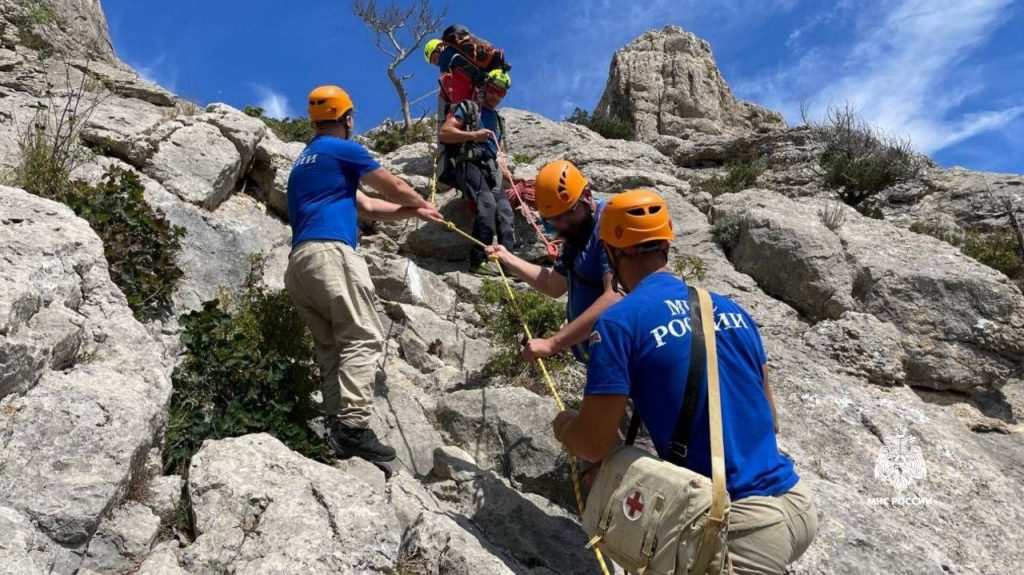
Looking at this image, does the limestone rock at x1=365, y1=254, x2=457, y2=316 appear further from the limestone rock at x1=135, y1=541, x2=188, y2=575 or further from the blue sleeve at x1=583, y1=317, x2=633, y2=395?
the blue sleeve at x1=583, y1=317, x2=633, y2=395

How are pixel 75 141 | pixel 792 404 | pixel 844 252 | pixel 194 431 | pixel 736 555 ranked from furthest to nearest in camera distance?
pixel 844 252 < pixel 75 141 < pixel 792 404 < pixel 194 431 < pixel 736 555

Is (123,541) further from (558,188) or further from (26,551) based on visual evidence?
(558,188)

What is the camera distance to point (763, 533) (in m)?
2.91

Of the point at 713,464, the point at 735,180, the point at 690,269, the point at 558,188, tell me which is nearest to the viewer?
the point at 713,464

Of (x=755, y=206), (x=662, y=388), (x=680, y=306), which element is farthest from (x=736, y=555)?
(x=755, y=206)

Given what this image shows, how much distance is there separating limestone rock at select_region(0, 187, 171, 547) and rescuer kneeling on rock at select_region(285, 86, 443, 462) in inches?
41.7

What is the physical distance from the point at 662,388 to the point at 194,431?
2958 mm

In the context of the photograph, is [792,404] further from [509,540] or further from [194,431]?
[194,431]

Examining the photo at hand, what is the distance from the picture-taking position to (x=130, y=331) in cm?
458

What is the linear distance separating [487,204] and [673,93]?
16.4m

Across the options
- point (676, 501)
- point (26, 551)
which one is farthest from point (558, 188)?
point (26, 551)

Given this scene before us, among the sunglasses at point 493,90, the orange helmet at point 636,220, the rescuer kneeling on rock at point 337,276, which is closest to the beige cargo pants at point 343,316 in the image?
the rescuer kneeling on rock at point 337,276

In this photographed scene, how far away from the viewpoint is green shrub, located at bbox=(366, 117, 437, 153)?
45.6 ft

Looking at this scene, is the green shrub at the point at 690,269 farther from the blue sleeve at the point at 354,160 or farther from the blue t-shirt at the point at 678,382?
the blue t-shirt at the point at 678,382
